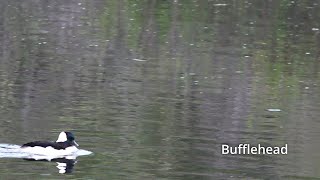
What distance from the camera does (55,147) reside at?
43.3ft

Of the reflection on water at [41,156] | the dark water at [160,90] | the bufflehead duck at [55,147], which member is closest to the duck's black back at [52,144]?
the bufflehead duck at [55,147]

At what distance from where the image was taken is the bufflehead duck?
508 inches

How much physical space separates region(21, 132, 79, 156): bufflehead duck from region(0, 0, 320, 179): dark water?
204mm

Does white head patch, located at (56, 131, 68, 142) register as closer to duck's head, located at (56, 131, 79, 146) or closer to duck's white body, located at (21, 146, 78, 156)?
duck's head, located at (56, 131, 79, 146)

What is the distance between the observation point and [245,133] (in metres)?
15.2

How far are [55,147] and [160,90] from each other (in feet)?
18.4

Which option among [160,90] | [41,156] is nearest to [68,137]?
[41,156]

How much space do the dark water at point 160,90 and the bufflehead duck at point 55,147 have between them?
204mm

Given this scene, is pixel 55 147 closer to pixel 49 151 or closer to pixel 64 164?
pixel 49 151

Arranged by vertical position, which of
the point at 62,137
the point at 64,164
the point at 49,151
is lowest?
the point at 64,164

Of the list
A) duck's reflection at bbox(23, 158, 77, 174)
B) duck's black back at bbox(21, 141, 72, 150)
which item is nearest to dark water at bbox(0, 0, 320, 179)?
duck's reflection at bbox(23, 158, 77, 174)

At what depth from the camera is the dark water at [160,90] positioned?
13.3m

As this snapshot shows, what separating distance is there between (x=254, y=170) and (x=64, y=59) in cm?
972

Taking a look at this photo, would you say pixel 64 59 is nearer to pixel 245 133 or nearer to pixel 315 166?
pixel 245 133
